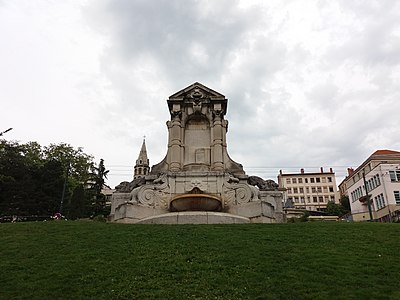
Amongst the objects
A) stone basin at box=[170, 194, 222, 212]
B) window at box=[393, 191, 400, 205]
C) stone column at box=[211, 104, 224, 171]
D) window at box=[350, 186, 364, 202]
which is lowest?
stone basin at box=[170, 194, 222, 212]

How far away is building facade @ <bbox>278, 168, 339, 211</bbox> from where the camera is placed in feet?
353

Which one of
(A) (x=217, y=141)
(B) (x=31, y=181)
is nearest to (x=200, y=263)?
(A) (x=217, y=141)

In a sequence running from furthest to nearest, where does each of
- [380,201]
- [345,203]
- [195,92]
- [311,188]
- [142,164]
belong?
[311,188], [142,164], [345,203], [380,201], [195,92]

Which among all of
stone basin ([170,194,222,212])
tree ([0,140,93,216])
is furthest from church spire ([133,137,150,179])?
stone basin ([170,194,222,212])

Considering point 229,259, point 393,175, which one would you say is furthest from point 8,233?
point 393,175

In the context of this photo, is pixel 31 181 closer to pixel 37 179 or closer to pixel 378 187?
pixel 37 179

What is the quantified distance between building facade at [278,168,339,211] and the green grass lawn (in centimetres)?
9501

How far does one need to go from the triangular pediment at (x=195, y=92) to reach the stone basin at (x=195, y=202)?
28.2ft

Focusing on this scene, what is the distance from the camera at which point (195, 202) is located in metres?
19.5

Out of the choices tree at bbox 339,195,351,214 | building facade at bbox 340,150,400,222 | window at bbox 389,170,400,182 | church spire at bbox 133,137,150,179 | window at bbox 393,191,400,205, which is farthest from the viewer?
church spire at bbox 133,137,150,179

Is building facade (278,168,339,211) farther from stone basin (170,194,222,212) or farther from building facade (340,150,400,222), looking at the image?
stone basin (170,194,222,212)

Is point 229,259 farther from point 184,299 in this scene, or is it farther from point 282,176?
point 282,176

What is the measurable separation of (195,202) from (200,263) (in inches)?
337

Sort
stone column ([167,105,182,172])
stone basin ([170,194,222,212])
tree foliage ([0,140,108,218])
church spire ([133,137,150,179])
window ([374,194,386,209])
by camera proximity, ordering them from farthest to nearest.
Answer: church spire ([133,137,150,179])
window ([374,194,386,209])
tree foliage ([0,140,108,218])
stone column ([167,105,182,172])
stone basin ([170,194,222,212])
